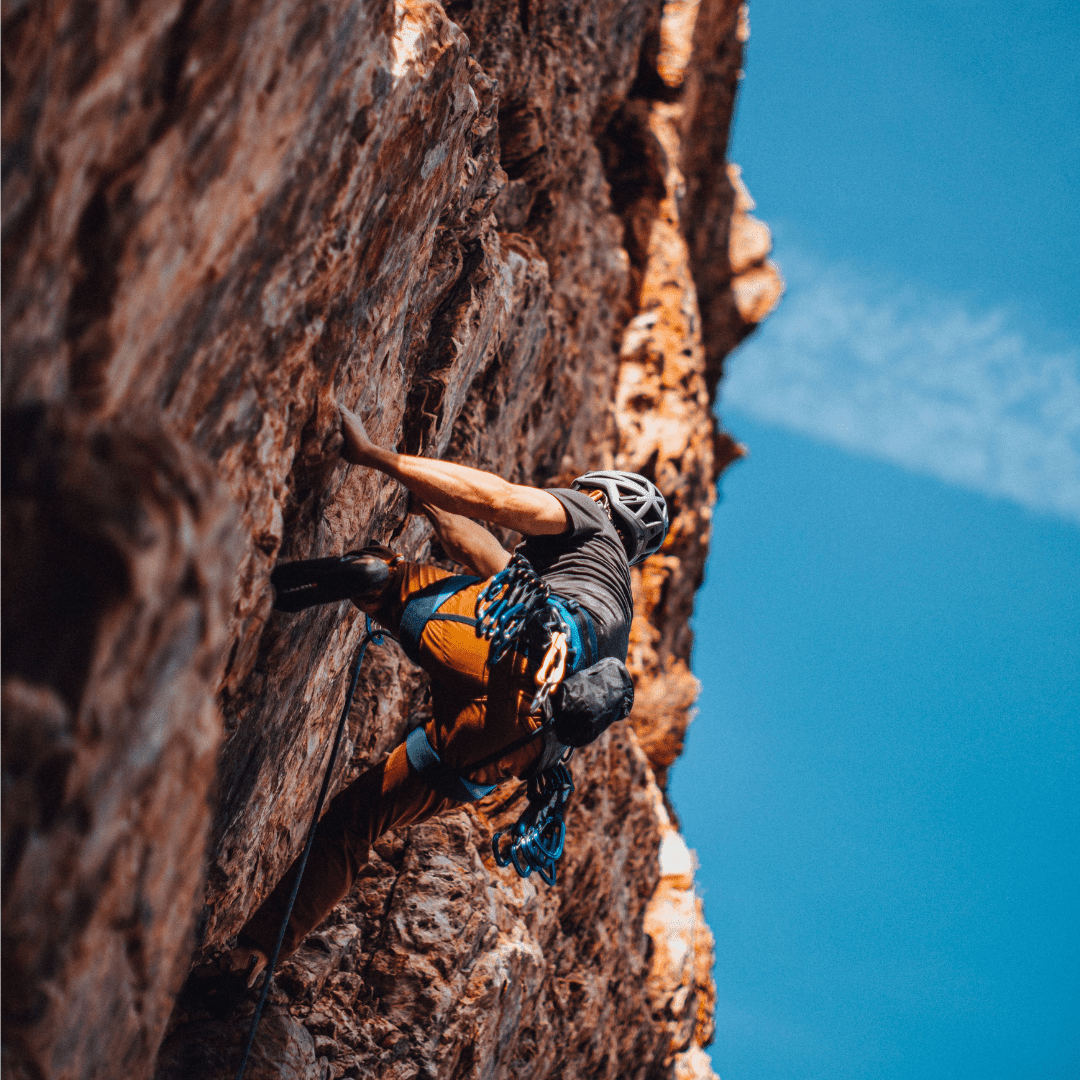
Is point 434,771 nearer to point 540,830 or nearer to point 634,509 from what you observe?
point 540,830

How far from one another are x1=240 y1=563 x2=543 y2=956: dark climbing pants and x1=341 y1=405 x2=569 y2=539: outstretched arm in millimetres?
312

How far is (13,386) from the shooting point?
2.20 m

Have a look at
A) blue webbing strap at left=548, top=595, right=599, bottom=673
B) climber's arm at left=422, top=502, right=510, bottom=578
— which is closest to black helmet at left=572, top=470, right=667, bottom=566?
climber's arm at left=422, top=502, right=510, bottom=578

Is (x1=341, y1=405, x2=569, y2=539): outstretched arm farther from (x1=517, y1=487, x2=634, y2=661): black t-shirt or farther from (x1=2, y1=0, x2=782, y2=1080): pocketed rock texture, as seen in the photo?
(x1=517, y1=487, x2=634, y2=661): black t-shirt

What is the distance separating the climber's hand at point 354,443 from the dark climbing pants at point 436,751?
485mm

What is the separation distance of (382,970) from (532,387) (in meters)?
4.47

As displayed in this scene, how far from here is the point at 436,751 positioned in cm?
425

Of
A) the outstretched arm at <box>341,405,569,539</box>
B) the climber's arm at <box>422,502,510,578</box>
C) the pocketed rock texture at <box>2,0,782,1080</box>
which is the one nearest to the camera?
the pocketed rock texture at <box>2,0,782,1080</box>

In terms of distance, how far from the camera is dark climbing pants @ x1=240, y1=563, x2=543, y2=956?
3.92 m

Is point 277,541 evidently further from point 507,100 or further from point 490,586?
point 507,100

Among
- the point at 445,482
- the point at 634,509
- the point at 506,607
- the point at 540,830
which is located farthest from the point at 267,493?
the point at 540,830

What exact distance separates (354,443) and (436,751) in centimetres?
144

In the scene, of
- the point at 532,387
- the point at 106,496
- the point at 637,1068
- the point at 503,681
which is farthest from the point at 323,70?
the point at 637,1068

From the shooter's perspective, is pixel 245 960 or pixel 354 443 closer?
pixel 354 443
